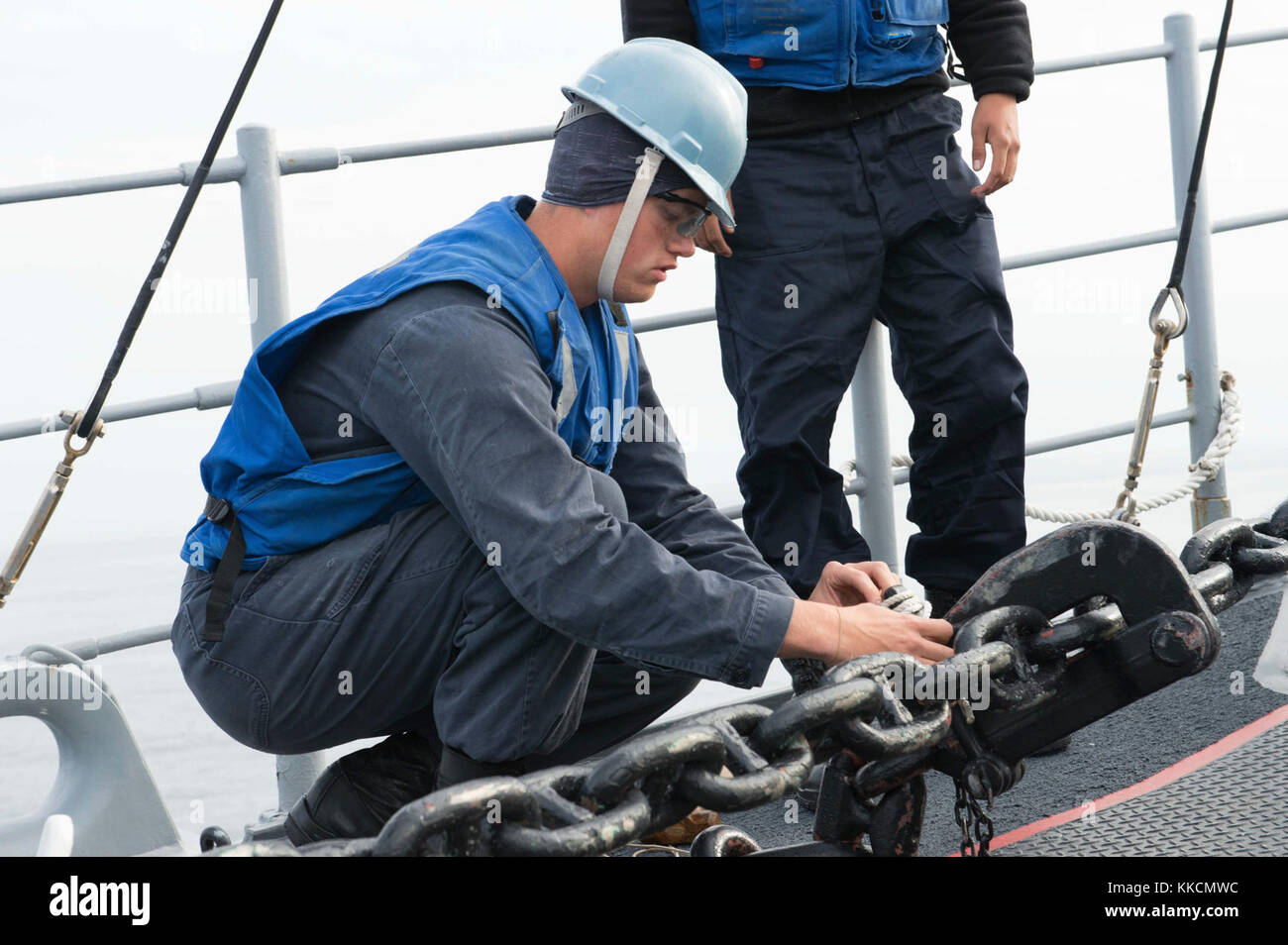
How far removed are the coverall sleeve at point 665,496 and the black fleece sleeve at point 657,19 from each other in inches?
22.7

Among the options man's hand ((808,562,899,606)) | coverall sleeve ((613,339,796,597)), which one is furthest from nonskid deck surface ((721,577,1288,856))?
coverall sleeve ((613,339,796,597))

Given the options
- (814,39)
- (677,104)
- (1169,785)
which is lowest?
(1169,785)

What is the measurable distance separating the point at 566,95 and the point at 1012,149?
93cm

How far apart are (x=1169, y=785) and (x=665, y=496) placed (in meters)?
0.72

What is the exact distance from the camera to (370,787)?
1861 mm

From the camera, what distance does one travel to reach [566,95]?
1.78 metres

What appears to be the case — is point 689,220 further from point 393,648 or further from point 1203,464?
point 1203,464

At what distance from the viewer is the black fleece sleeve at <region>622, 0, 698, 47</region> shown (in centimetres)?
231

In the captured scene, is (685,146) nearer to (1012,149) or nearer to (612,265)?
(612,265)

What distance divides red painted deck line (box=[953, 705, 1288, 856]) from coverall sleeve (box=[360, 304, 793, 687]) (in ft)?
1.18

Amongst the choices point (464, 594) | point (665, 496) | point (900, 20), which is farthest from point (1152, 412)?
point (464, 594)
